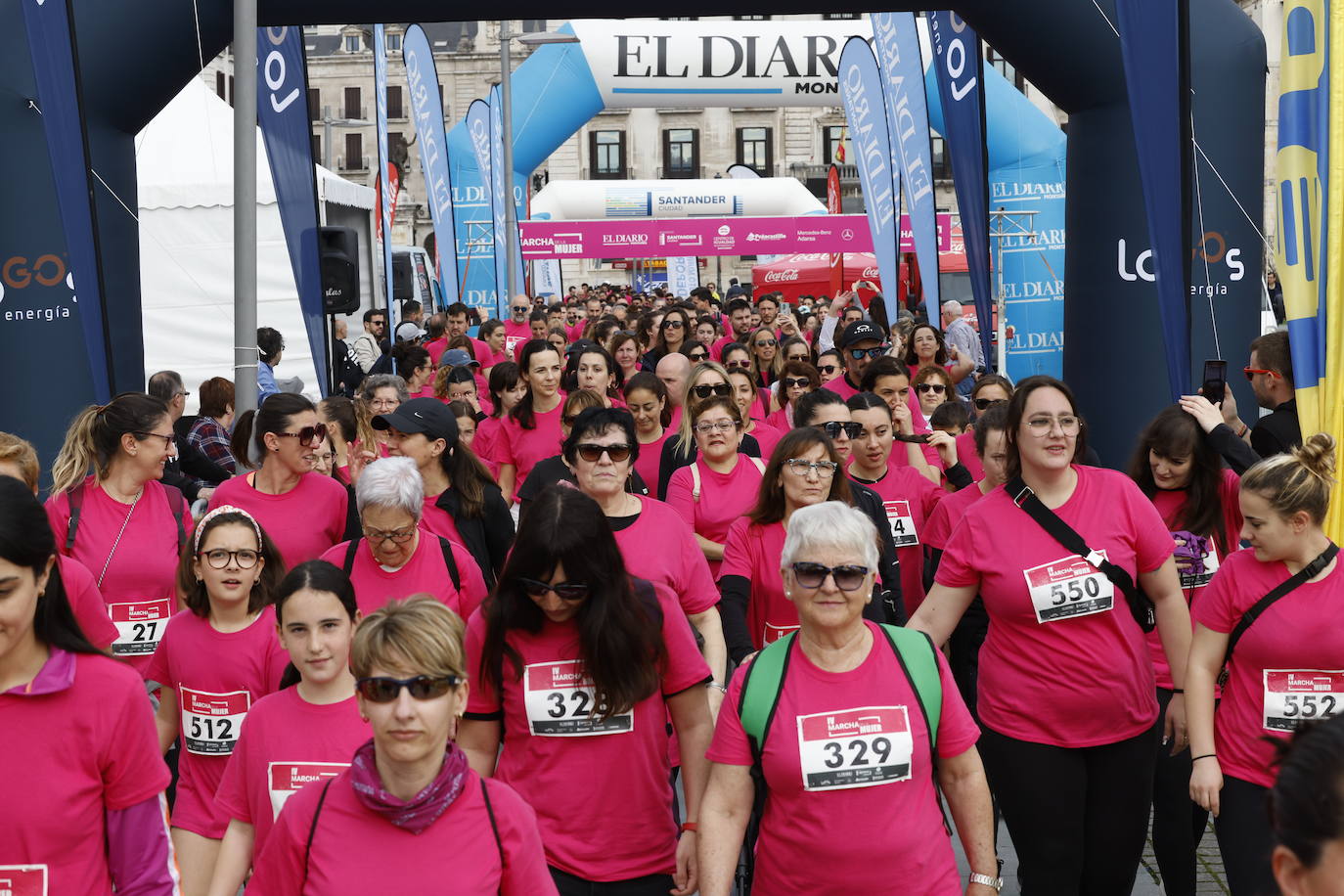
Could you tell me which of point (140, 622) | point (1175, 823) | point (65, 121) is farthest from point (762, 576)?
point (65, 121)


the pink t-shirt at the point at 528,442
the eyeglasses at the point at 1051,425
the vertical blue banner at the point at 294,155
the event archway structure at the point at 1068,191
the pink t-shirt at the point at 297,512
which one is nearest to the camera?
the eyeglasses at the point at 1051,425

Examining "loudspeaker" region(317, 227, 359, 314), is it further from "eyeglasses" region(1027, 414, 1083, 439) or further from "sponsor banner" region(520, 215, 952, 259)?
"sponsor banner" region(520, 215, 952, 259)

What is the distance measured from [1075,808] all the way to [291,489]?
3048 mm

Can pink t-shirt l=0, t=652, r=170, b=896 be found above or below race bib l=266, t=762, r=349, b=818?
above

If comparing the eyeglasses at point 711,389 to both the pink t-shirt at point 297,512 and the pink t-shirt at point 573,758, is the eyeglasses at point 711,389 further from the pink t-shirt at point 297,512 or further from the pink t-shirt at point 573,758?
the pink t-shirt at point 573,758

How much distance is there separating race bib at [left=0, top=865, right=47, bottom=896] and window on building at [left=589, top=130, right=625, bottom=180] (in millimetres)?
75788

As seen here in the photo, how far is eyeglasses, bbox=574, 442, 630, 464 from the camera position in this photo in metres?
5.04

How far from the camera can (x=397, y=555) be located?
474cm

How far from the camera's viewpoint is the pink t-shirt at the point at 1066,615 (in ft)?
14.6

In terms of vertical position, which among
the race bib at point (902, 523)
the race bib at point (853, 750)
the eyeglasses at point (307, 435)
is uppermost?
the eyeglasses at point (307, 435)

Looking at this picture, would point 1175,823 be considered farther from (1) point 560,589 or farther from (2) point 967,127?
(2) point 967,127

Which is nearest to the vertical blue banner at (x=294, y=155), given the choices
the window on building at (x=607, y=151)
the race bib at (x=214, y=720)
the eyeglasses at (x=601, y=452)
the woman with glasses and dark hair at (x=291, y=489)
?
the woman with glasses and dark hair at (x=291, y=489)

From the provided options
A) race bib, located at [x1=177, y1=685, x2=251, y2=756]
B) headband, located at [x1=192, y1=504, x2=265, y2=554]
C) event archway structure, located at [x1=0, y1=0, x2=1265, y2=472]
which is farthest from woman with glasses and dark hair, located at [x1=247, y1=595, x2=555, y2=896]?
event archway structure, located at [x1=0, y1=0, x2=1265, y2=472]

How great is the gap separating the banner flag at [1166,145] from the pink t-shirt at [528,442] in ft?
10.4
